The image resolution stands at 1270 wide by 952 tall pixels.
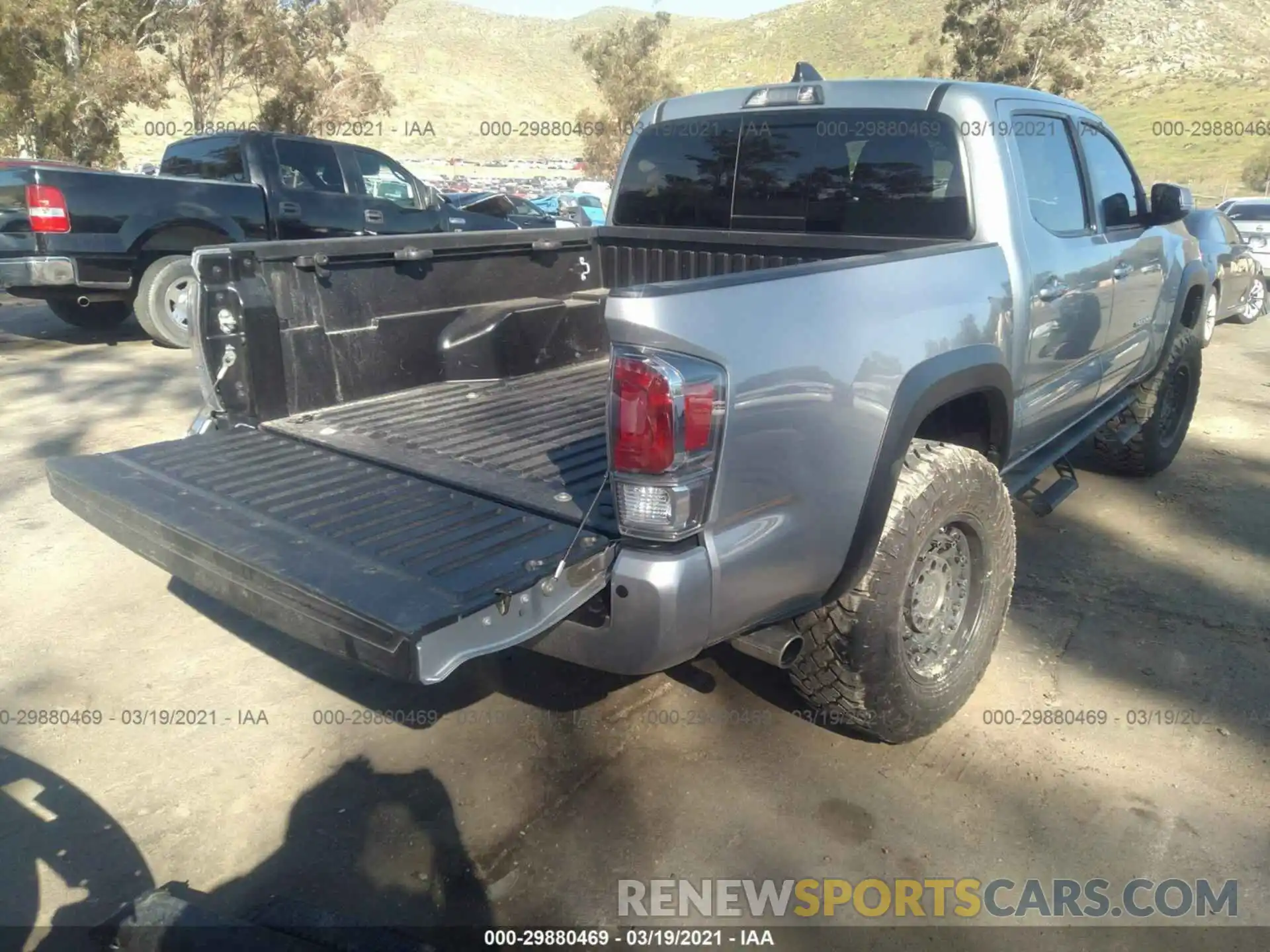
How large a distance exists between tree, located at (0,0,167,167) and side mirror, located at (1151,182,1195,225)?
18080mm

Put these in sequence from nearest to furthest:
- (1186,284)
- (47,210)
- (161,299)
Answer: (1186,284) < (47,210) < (161,299)

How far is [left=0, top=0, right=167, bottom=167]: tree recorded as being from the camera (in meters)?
16.7

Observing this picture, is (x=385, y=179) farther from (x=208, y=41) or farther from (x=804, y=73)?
(x=208, y=41)

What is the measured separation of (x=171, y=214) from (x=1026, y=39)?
27.6 metres

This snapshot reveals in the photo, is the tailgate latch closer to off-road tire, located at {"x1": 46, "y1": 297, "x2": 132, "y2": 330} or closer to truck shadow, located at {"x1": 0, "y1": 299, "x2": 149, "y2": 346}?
truck shadow, located at {"x1": 0, "y1": 299, "x2": 149, "y2": 346}

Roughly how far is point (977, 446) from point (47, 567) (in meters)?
4.13

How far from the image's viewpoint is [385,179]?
431 inches

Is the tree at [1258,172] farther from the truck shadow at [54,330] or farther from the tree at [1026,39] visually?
the truck shadow at [54,330]

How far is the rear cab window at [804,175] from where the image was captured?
3.68m

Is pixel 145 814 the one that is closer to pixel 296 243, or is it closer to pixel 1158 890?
pixel 296 243

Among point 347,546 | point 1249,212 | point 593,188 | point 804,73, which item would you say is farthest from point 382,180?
point 593,188

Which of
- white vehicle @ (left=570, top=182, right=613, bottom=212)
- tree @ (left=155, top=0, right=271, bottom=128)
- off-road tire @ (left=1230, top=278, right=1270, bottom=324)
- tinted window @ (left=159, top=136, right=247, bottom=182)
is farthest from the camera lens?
white vehicle @ (left=570, top=182, right=613, bottom=212)

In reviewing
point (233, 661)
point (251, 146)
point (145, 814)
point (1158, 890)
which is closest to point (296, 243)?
point (233, 661)

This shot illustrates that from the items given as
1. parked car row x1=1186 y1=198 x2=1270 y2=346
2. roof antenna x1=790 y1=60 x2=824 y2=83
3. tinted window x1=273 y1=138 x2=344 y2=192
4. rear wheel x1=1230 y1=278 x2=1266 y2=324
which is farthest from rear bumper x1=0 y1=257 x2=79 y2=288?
rear wheel x1=1230 y1=278 x2=1266 y2=324
